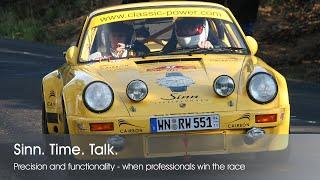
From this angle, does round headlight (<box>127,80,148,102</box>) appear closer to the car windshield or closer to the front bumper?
the front bumper

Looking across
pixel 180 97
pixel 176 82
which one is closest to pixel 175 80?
pixel 176 82

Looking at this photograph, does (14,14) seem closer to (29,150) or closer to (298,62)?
(298,62)

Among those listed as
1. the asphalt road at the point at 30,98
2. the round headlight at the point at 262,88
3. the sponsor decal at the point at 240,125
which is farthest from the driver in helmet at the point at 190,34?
the asphalt road at the point at 30,98

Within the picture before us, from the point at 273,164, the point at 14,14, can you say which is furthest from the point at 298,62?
the point at 14,14

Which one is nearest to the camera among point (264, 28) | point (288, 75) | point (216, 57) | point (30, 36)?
point (216, 57)

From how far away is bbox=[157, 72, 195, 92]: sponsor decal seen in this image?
6.97 metres

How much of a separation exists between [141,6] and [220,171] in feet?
7.75

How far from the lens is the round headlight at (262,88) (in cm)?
684

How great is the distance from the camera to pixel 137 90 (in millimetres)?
6867

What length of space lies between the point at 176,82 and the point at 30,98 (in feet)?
22.0

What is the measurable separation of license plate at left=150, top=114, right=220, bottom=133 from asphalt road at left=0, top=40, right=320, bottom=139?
3185mm

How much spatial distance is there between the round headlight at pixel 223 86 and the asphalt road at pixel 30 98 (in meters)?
2.96

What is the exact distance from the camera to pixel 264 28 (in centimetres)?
2672

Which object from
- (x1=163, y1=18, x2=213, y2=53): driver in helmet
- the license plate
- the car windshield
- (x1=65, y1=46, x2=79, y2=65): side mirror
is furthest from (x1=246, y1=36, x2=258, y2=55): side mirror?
(x1=65, y1=46, x2=79, y2=65): side mirror
